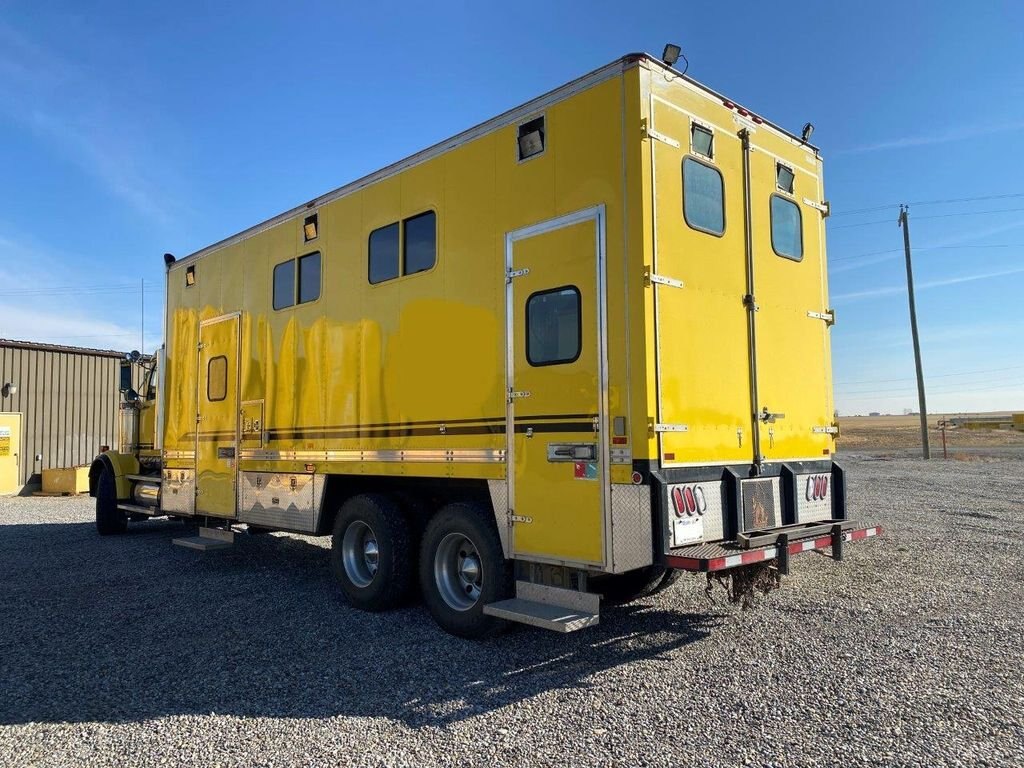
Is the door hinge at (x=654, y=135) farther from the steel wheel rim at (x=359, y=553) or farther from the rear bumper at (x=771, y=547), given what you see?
the steel wheel rim at (x=359, y=553)

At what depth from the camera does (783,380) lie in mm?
5922

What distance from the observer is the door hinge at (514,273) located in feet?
18.0

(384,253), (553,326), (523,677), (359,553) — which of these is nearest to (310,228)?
(384,253)

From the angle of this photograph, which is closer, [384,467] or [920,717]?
[920,717]

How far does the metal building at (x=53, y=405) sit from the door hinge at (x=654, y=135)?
17457 millimetres

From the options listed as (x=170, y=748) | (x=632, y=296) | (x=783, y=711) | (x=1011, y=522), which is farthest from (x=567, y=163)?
(x=1011, y=522)

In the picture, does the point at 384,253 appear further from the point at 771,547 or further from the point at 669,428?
the point at 771,547

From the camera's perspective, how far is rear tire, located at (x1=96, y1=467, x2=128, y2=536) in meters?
11.5

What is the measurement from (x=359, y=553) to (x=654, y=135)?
4.37 meters

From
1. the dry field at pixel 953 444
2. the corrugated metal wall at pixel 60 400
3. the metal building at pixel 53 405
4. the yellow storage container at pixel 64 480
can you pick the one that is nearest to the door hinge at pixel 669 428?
the dry field at pixel 953 444

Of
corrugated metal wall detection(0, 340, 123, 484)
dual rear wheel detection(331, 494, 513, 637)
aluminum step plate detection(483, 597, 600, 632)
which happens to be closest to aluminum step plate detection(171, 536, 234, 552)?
dual rear wheel detection(331, 494, 513, 637)

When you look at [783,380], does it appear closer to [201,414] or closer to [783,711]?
[783,711]

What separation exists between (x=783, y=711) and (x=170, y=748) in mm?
3264

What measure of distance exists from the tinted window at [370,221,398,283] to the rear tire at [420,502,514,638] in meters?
2.16
